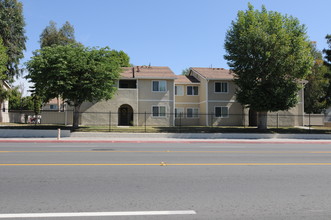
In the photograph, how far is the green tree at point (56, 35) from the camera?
49.2 m

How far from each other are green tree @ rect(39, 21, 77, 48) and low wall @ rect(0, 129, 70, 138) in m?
27.2

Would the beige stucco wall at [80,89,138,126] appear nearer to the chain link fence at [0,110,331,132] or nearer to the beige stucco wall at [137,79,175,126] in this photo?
the chain link fence at [0,110,331,132]

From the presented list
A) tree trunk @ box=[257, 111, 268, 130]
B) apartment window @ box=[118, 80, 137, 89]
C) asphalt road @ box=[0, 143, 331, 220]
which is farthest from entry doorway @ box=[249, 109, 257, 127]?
asphalt road @ box=[0, 143, 331, 220]

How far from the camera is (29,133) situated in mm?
24906

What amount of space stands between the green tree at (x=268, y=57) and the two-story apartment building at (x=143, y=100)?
8823 mm

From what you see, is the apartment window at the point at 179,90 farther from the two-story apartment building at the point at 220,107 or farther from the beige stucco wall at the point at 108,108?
the beige stucco wall at the point at 108,108

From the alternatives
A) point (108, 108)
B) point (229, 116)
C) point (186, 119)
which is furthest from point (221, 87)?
point (108, 108)

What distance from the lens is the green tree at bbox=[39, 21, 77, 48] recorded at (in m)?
49.2

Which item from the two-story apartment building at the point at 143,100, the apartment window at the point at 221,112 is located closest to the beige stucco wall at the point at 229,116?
the apartment window at the point at 221,112

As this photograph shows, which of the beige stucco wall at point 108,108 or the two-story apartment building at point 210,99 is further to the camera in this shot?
the two-story apartment building at point 210,99

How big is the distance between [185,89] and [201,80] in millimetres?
2364

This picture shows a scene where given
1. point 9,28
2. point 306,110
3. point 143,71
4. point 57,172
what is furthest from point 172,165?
point 306,110

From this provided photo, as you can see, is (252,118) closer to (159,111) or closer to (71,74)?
(159,111)

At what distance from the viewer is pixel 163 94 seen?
35625 mm
